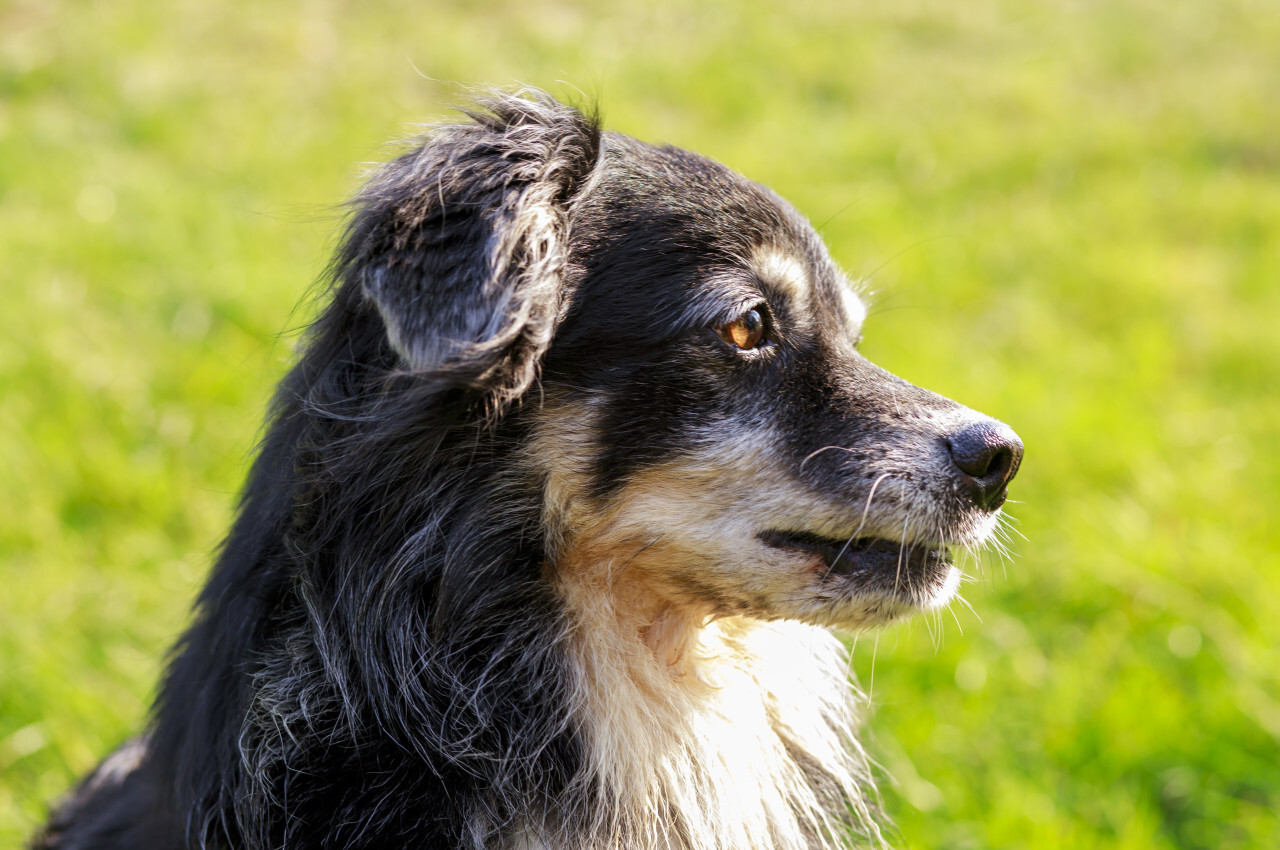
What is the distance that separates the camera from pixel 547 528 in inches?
92.8

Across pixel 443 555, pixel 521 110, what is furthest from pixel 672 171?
pixel 443 555

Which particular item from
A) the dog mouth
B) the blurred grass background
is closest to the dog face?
the dog mouth

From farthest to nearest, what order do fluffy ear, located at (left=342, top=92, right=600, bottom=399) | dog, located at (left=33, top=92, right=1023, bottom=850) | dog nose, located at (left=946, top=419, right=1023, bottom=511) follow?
dog nose, located at (left=946, top=419, right=1023, bottom=511), dog, located at (left=33, top=92, right=1023, bottom=850), fluffy ear, located at (left=342, top=92, right=600, bottom=399)

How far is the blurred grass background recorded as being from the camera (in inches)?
147

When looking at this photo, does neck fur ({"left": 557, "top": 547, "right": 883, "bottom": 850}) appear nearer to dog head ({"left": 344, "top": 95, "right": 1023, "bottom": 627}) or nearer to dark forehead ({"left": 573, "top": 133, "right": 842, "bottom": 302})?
dog head ({"left": 344, "top": 95, "right": 1023, "bottom": 627})

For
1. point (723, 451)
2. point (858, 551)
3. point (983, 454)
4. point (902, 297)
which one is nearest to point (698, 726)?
point (858, 551)

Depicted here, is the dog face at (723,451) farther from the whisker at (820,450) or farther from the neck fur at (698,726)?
the neck fur at (698,726)

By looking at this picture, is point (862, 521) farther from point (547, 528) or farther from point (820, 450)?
point (547, 528)

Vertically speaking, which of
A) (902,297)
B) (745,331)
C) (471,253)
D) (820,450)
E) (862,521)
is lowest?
(902,297)

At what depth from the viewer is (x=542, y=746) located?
7.78 ft

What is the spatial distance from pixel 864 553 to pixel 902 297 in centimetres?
426

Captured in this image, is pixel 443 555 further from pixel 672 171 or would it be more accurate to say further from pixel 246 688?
pixel 672 171

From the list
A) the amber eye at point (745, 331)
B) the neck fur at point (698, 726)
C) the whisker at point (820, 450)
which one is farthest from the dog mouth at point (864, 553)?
the amber eye at point (745, 331)

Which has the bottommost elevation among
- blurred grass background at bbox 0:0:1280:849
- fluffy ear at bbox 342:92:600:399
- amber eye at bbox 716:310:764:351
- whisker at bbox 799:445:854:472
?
blurred grass background at bbox 0:0:1280:849
